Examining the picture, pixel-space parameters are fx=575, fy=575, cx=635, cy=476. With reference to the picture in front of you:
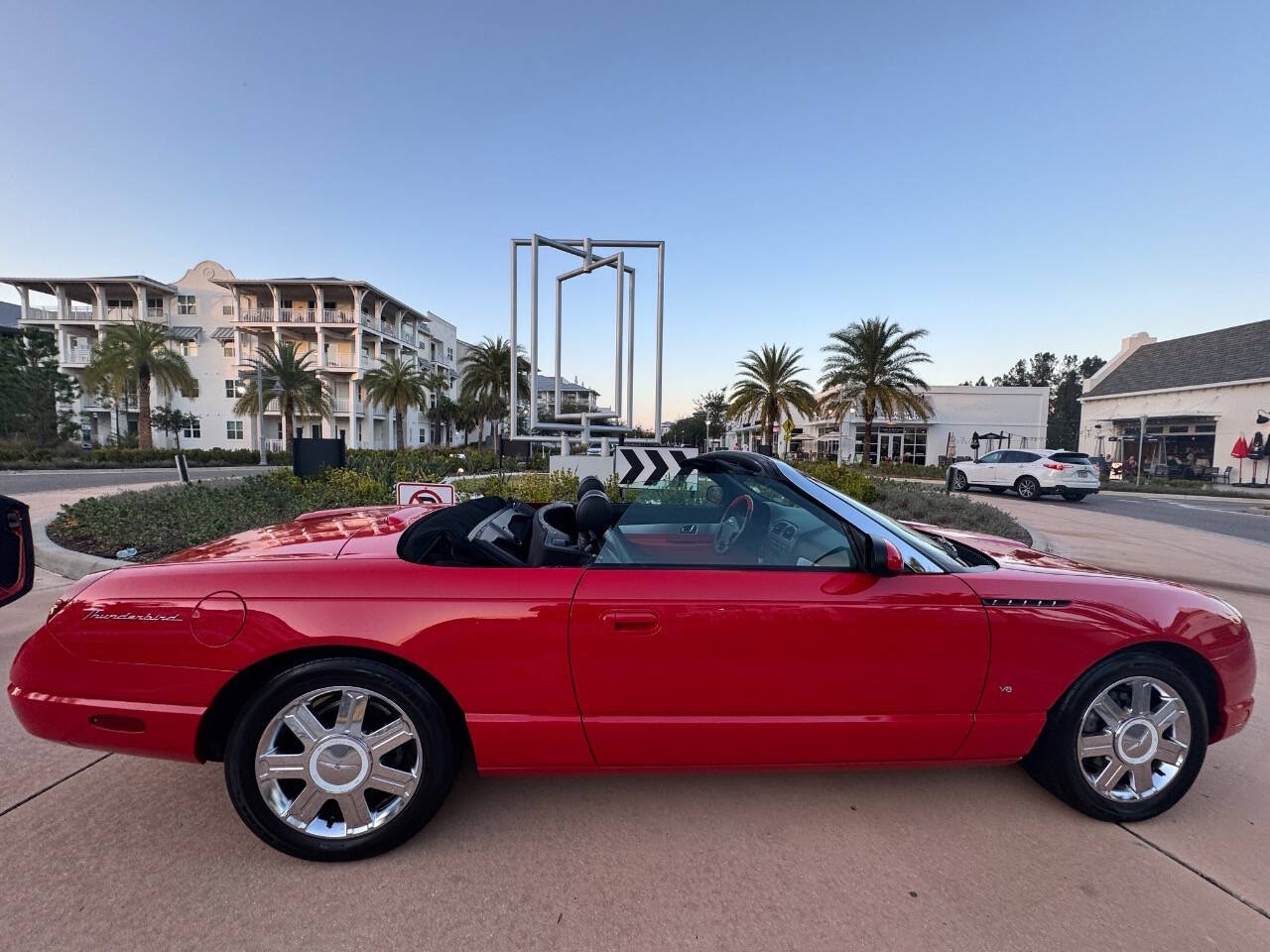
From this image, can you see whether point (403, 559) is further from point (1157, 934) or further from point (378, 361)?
point (378, 361)

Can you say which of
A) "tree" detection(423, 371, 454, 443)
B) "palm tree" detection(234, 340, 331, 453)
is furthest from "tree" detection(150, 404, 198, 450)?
"tree" detection(423, 371, 454, 443)

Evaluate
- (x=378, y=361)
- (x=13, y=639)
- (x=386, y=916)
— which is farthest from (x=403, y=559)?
(x=378, y=361)

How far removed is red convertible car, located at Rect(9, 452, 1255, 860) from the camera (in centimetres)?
190

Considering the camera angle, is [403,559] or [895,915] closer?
[895,915]

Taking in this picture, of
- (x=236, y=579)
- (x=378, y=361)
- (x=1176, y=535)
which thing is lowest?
(x=1176, y=535)

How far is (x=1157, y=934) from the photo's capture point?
1.73 metres

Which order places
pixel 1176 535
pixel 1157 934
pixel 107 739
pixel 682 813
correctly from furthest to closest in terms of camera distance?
1. pixel 1176 535
2. pixel 682 813
3. pixel 107 739
4. pixel 1157 934

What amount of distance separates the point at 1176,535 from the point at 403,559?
13.5 m

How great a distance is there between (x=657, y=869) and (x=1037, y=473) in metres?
19.7

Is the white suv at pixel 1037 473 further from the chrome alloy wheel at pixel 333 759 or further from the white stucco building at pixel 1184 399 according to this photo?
the chrome alloy wheel at pixel 333 759

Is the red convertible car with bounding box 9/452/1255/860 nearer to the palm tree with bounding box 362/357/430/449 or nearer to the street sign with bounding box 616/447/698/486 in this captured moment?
the street sign with bounding box 616/447/698/486

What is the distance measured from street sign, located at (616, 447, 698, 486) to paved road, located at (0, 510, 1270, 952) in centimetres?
336

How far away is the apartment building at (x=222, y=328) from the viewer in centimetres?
4594

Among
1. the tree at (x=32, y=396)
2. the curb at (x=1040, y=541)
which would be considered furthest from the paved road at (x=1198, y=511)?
the tree at (x=32, y=396)
